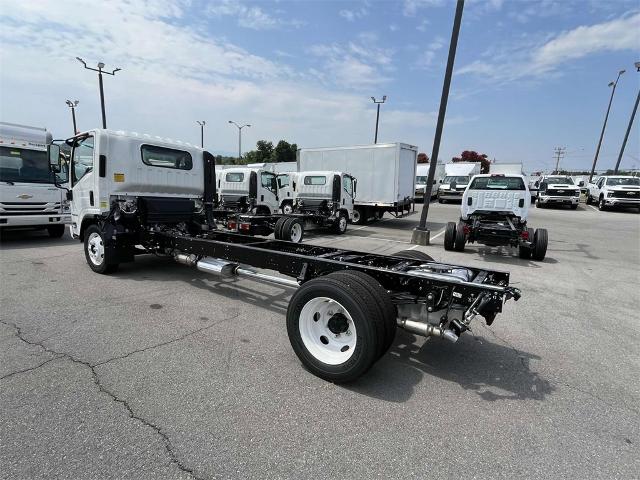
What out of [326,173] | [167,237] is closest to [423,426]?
[167,237]

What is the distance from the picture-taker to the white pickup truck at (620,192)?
2133cm

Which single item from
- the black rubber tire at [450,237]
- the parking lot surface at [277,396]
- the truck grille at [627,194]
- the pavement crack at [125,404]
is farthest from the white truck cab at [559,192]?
the pavement crack at [125,404]

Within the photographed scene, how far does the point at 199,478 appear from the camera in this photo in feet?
6.83

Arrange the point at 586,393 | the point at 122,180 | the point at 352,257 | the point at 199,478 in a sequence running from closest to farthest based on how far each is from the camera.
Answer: the point at 199,478
the point at 586,393
the point at 352,257
the point at 122,180

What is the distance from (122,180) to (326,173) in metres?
8.65

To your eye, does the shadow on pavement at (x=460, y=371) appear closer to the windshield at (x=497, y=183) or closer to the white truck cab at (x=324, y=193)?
the windshield at (x=497, y=183)

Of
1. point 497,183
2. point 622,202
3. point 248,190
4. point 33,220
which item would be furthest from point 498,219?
point 622,202

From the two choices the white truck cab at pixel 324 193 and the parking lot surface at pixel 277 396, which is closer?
the parking lot surface at pixel 277 396

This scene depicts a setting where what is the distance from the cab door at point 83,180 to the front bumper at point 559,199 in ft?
85.4

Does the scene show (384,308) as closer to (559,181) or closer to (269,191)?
(269,191)

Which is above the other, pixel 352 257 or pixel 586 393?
pixel 352 257

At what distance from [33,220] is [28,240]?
2.99 ft

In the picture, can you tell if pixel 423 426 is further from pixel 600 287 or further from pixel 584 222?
pixel 584 222

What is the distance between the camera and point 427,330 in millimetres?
3096
